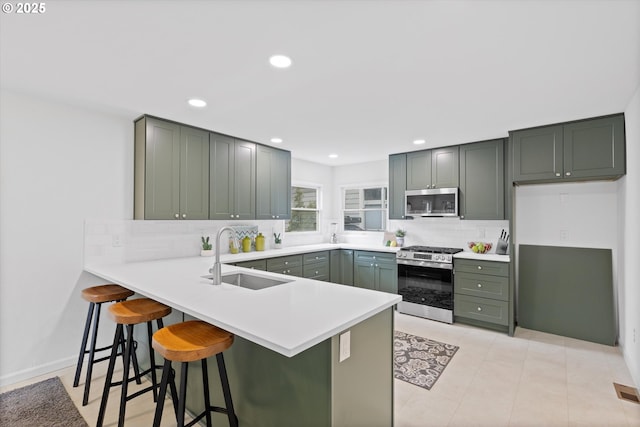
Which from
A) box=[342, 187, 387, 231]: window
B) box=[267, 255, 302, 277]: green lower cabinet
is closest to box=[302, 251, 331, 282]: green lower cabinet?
box=[267, 255, 302, 277]: green lower cabinet

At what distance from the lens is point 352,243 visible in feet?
19.0

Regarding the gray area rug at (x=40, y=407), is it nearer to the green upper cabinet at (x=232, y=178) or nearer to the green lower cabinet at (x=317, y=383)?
the green lower cabinet at (x=317, y=383)

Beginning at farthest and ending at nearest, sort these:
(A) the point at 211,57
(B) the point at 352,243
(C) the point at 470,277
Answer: (B) the point at 352,243 → (C) the point at 470,277 → (A) the point at 211,57

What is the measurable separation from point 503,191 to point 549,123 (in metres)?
0.93

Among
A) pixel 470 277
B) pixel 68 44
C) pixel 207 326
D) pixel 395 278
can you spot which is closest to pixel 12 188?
pixel 68 44

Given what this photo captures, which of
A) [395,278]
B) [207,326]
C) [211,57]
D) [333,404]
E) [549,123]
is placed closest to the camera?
[333,404]

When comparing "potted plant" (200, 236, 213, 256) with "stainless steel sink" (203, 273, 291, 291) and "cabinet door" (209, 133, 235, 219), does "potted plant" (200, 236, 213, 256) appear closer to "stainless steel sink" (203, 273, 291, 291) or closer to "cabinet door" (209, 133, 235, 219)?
"cabinet door" (209, 133, 235, 219)

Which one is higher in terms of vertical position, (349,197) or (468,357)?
(349,197)

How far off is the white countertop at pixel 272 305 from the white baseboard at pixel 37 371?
1.04 m

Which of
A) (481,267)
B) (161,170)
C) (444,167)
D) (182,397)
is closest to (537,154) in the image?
(444,167)

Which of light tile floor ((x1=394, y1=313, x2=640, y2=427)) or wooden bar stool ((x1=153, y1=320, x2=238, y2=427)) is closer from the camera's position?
wooden bar stool ((x1=153, y1=320, x2=238, y2=427))

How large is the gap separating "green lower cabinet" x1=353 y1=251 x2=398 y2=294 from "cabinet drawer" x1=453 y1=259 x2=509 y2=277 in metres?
0.90

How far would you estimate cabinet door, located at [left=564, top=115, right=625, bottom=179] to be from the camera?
304 centimetres

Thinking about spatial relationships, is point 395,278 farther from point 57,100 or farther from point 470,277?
point 57,100
